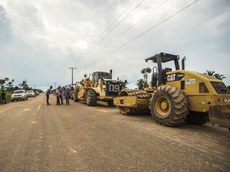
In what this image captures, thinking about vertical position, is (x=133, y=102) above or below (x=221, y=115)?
above

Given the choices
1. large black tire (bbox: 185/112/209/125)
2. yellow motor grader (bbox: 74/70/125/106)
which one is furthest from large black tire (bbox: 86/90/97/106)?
large black tire (bbox: 185/112/209/125)

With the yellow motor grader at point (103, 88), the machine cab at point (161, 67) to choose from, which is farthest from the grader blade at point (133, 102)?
the yellow motor grader at point (103, 88)

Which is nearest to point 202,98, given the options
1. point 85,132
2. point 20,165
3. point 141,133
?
point 141,133

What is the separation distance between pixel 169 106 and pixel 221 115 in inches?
89.8

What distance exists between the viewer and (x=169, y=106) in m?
6.31

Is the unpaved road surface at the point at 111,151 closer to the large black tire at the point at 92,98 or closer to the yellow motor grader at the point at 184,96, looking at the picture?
the yellow motor grader at the point at 184,96

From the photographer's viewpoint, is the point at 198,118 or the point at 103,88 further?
the point at 103,88

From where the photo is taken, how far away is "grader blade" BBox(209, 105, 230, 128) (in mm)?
3963

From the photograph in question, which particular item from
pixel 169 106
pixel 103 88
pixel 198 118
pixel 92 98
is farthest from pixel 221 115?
pixel 92 98

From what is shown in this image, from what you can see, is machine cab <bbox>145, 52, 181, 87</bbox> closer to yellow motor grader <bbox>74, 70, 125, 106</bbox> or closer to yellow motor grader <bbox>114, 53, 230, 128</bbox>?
yellow motor grader <bbox>114, 53, 230, 128</bbox>

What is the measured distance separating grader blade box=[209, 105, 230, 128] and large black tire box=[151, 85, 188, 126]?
159 cm

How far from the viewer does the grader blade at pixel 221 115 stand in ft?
13.0

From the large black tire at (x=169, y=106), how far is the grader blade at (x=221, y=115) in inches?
62.5

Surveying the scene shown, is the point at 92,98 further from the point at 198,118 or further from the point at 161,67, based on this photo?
the point at 198,118
